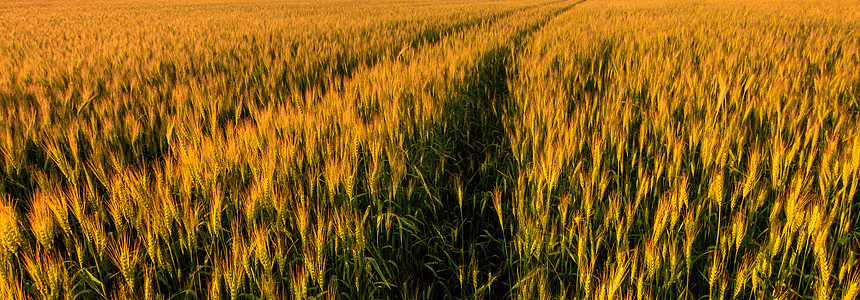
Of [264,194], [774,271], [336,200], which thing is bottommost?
[774,271]

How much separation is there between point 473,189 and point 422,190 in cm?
43

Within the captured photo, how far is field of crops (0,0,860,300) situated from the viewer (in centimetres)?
93

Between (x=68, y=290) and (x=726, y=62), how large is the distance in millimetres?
3556

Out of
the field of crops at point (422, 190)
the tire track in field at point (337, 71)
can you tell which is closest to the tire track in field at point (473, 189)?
the field of crops at point (422, 190)

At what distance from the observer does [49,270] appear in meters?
0.75

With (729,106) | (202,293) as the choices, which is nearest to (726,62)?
(729,106)

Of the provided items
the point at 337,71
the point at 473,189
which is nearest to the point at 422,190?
the point at 473,189

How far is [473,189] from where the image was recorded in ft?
6.47

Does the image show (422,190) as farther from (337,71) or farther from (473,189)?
(337,71)

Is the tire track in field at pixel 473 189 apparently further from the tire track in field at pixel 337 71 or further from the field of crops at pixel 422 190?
the tire track in field at pixel 337 71

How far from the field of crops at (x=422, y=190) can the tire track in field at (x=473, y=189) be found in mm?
18

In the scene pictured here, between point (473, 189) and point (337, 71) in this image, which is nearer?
point (473, 189)

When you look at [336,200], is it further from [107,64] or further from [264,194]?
[107,64]

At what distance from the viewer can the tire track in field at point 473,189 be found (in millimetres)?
1361
